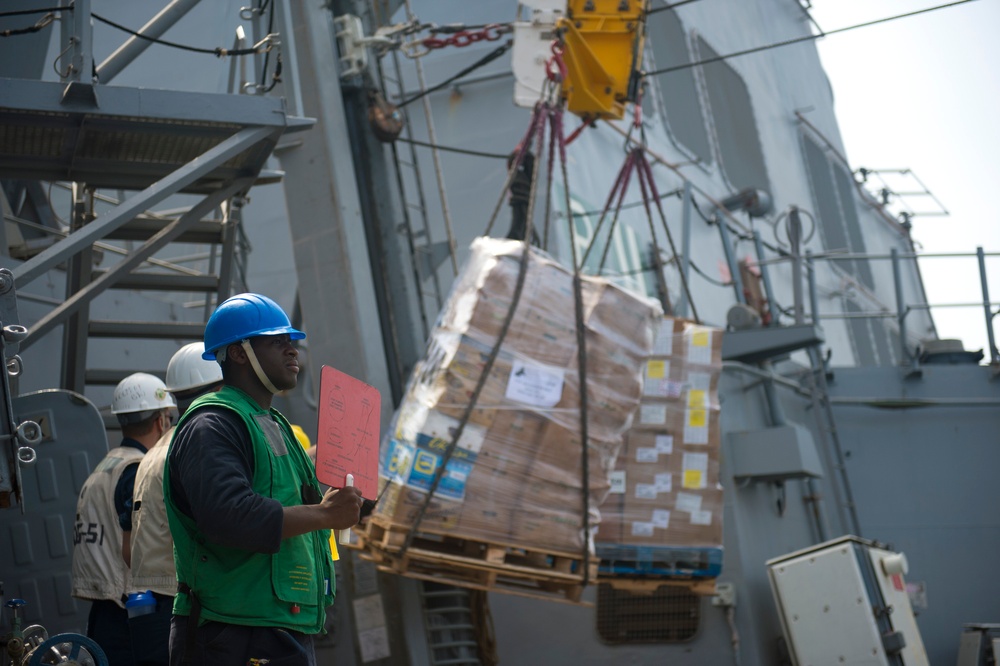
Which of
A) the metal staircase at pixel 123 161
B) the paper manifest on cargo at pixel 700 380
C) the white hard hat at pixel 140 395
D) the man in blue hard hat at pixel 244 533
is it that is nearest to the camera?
the man in blue hard hat at pixel 244 533

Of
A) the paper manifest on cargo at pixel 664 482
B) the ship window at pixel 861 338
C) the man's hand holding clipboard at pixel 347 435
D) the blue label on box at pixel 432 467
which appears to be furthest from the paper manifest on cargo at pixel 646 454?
the ship window at pixel 861 338

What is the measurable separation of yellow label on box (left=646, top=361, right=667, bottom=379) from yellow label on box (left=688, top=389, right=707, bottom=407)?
21 cm

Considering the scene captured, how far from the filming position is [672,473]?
7.19 metres

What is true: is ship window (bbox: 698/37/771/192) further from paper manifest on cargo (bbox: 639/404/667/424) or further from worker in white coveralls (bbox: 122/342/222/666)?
worker in white coveralls (bbox: 122/342/222/666)

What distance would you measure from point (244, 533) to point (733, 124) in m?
13.5

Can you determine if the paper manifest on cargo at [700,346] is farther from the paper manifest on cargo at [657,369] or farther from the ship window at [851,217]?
the ship window at [851,217]

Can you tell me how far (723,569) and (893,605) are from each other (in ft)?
3.72

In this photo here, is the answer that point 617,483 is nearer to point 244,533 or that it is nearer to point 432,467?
point 432,467

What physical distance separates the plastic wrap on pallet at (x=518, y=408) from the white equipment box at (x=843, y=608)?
2213 mm

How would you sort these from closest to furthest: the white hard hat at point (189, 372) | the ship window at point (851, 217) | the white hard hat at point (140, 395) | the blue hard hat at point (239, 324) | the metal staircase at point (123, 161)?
1. the blue hard hat at point (239, 324)
2. the white hard hat at point (189, 372)
3. the white hard hat at point (140, 395)
4. the metal staircase at point (123, 161)
5. the ship window at point (851, 217)

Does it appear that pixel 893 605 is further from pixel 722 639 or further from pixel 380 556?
pixel 380 556

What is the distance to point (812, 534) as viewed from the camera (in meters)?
9.64

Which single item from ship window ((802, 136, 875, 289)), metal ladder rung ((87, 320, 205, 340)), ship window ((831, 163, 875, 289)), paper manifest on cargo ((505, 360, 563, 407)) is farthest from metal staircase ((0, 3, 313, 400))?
ship window ((831, 163, 875, 289))

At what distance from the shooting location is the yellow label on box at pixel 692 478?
7125mm
